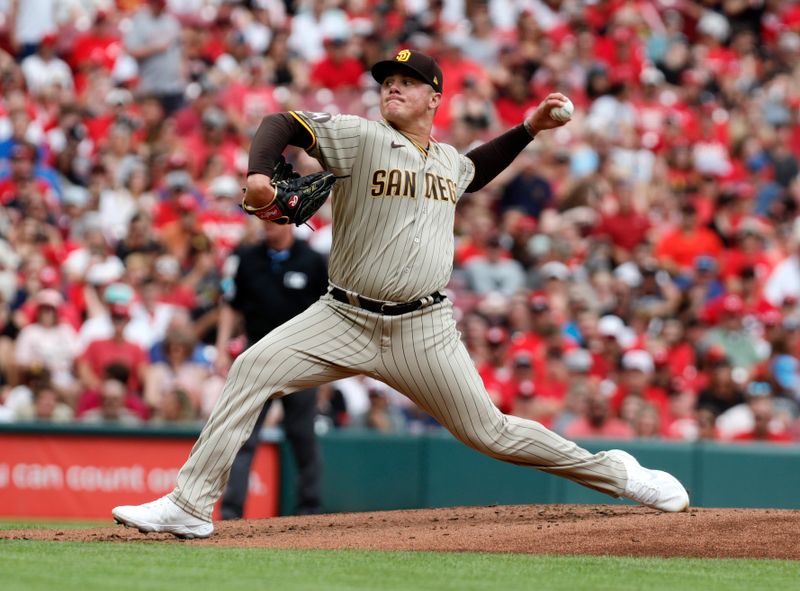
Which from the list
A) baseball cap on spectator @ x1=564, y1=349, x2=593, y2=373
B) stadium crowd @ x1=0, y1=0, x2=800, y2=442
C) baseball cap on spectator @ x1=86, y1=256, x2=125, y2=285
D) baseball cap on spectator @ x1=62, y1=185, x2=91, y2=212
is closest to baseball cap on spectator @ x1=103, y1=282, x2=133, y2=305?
stadium crowd @ x1=0, y1=0, x2=800, y2=442

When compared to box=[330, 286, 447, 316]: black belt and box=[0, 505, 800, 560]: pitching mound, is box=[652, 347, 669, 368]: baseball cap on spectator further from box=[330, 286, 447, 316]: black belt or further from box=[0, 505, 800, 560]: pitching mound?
box=[330, 286, 447, 316]: black belt

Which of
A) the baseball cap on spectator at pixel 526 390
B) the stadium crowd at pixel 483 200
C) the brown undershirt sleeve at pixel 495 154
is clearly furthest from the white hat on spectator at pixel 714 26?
the brown undershirt sleeve at pixel 495 154

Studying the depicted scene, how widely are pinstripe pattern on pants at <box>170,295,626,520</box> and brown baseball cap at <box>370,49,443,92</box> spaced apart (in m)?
0.95

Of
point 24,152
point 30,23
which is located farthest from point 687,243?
point 30,23

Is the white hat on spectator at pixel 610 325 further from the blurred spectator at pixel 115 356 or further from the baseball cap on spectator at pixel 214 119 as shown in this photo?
the baseball cap on spectator at pixel 214 119

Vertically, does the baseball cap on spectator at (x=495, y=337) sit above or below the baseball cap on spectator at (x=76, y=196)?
below

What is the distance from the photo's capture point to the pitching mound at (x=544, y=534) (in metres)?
5.93

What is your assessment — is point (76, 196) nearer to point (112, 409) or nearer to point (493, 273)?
point (112, 409)

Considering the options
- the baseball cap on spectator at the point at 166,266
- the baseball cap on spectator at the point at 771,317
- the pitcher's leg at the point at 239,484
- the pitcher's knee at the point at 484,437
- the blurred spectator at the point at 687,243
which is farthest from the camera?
the blurred spectator at the point at 687,243

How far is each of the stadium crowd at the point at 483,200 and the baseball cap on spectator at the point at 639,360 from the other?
0.14 feet

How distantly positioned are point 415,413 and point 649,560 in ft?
19.0

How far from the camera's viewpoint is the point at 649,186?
14.7 metres

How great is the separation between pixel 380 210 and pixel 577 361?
5.87 metres

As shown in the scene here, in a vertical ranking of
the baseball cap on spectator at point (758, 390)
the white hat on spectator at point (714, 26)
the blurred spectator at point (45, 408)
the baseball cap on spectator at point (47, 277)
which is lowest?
the blurred spectator at point (45, 408)
